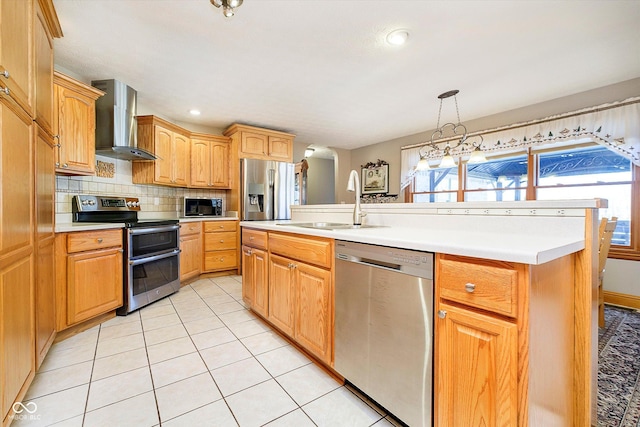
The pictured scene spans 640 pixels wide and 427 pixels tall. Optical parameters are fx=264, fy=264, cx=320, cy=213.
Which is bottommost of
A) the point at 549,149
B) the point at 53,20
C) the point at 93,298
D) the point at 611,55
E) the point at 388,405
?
the point at 388,405

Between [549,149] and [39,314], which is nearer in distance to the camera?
[39,314]

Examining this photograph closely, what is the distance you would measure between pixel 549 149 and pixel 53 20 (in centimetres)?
520

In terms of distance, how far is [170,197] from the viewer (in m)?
4.04

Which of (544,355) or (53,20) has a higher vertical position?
(53,20)

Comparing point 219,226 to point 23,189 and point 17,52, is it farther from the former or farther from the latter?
point 17,52

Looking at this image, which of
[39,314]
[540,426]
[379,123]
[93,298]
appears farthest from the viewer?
[379,123]

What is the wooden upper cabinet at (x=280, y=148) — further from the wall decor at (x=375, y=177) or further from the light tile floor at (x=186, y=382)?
the light tile floor at (x=186, y=382)

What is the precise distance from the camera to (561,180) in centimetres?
352

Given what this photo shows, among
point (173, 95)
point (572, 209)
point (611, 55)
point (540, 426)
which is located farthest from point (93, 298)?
point (611, 55)

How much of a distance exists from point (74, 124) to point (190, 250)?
1.81 metres

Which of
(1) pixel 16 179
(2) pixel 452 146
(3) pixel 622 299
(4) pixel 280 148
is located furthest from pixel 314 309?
(2) pixel 452 146

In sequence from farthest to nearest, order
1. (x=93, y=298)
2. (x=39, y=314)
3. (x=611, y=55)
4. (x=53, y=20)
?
(x=611, y=55)
(x=93, y=298)
(x=53, y=20)
(x=39, y=314)

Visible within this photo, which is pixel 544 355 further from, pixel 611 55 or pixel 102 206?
pixel 102 206

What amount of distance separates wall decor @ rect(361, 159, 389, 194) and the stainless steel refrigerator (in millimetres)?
2066
